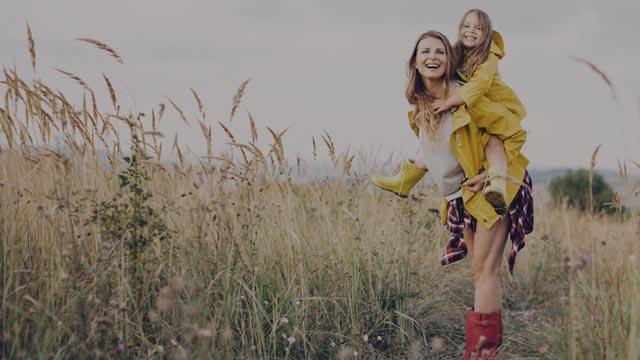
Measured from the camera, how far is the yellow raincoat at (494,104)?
301cm

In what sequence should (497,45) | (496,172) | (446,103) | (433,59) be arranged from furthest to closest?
(497,45)
(433,59)
(446,103)
(496,172)

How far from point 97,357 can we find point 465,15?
7.80 feet

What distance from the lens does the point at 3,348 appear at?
2406mm

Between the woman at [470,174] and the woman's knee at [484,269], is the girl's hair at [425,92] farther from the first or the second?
the woman's knee at [484,269]

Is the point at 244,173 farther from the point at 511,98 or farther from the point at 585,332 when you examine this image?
the point at 585,332

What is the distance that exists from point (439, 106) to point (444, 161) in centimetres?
29

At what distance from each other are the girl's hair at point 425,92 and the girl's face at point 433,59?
0.02 m

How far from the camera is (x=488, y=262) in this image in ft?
10.6

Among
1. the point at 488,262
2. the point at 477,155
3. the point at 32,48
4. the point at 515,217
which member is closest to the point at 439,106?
the point at 477,155

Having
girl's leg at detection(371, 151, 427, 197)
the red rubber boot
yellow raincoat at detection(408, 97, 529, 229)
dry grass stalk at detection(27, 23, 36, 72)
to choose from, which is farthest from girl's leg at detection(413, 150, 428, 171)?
dry grass stalk at detection(27, 23, 36, 72)

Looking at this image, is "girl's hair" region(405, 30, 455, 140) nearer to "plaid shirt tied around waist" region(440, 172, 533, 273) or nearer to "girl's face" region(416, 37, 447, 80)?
"girl's face" region(416, 37, 447, 80)

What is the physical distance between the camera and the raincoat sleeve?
2992mm

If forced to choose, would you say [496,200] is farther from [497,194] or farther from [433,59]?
[433,59]

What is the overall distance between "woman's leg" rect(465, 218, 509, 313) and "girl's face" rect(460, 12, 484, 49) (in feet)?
3.00
